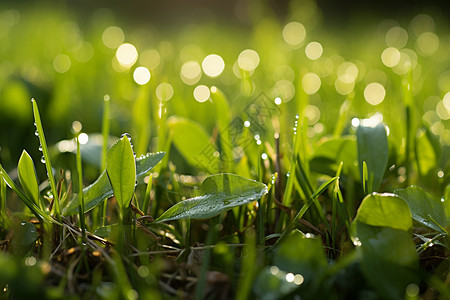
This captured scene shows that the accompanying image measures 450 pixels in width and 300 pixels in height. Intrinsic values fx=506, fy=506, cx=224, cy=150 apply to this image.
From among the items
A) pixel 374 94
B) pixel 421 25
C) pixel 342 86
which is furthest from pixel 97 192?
pixel 421 25

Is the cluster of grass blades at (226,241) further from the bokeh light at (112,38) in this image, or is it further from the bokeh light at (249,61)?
the bokeh light at (112,38)

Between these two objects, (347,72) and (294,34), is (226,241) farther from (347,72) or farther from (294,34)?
(294,34)

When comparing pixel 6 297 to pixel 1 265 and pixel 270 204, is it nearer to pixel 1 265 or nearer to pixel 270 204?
pixel 1 265

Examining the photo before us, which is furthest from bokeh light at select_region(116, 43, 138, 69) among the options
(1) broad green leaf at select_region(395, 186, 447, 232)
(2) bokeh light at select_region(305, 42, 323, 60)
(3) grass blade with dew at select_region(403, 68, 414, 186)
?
(1) broad green leaf at select_region(395, 186, 447, 232)

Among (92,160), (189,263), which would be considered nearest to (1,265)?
(189,263)

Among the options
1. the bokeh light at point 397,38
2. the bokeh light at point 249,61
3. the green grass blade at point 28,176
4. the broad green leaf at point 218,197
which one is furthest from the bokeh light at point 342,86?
the bokeh light at point 397,38

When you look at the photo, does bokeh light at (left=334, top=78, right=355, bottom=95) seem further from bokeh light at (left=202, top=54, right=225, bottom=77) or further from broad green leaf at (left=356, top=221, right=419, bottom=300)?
broad green leaf at (left=356, top=221, right=419, bottom=300)
